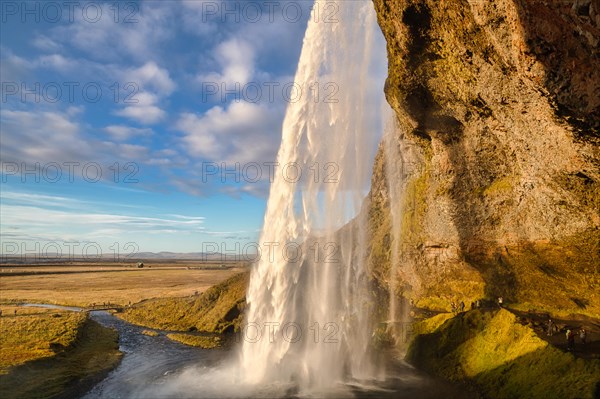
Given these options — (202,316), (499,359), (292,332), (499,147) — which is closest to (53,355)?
(202,316)

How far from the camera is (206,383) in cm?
2250

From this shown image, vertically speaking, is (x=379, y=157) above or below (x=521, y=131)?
above

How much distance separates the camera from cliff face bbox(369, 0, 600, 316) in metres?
14.5

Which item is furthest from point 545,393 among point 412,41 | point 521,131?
point 412,41

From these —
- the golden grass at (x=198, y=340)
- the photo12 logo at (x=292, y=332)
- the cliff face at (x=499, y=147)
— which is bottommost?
the golden grass at (x=198, y=340)

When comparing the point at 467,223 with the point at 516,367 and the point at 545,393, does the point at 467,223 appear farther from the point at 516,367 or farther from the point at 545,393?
the point at 545,393

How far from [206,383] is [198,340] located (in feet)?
44.8

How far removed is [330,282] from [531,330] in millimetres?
13331

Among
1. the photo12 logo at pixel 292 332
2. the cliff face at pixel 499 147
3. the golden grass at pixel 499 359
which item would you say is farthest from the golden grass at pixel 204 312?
the golden grass at pixel 499 359

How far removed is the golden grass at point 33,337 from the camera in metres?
27.0

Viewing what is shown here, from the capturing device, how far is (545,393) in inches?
643

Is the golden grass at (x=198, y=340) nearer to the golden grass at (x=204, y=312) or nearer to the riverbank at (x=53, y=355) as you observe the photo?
the golden grass at (x=204, y=312)

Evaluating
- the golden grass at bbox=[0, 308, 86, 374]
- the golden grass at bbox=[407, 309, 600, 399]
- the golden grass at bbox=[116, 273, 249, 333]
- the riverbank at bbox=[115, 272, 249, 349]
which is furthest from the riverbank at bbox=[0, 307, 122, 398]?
the golden grass at bbox=[407, 309, 600, 399]

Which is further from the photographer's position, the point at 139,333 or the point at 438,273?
the point at 139,333
